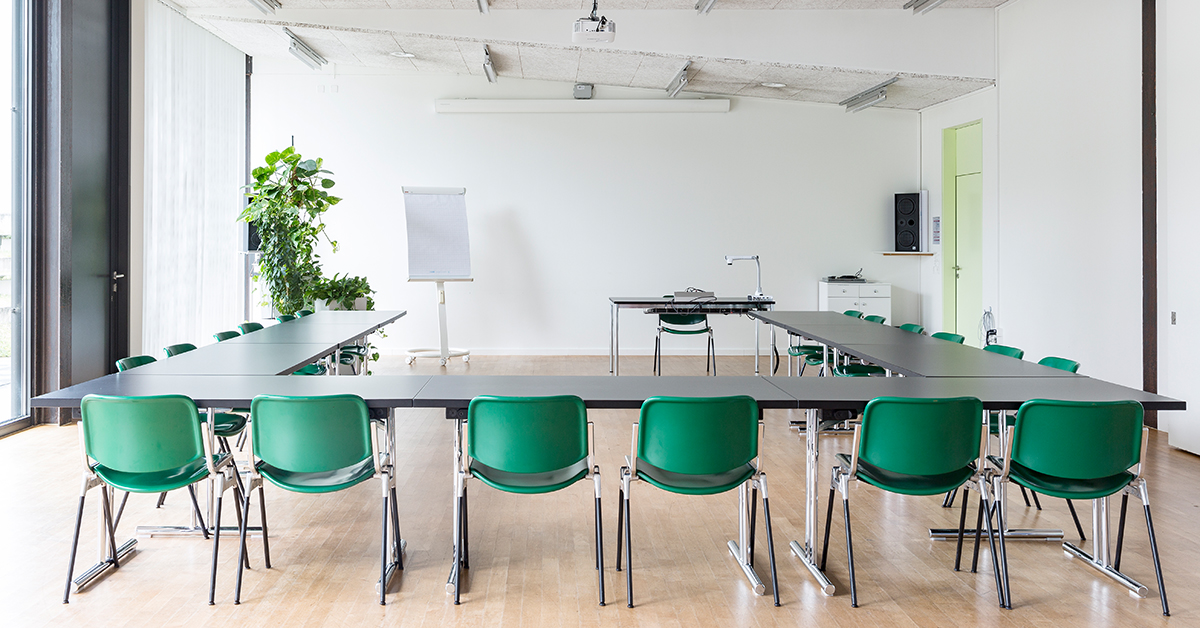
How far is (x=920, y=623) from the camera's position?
8.48 feet

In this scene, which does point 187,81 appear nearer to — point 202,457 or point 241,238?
point 241,238

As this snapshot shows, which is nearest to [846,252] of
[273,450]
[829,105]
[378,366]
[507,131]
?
[829,105]

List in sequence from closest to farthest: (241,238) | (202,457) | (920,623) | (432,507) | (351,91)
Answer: (920,623) → (202,457) → (432,507) → (241,238) → (351,91)

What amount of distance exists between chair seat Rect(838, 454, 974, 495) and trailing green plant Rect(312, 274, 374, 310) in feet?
20.5

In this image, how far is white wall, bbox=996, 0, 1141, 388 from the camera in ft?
18.9

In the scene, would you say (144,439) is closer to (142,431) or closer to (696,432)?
(142,431)

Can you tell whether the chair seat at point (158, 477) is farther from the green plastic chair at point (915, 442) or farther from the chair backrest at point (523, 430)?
the green plastic chair at point (915, 442)

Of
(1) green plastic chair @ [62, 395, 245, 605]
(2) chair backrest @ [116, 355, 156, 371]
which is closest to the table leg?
(1) green plastic chair @ [62, 395, 245, 605]

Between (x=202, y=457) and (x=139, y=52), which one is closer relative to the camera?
(x=202, y=457)

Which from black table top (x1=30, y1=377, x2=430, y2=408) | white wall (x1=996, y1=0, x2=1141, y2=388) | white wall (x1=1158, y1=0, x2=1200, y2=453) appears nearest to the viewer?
black table top (x1=30, y1=377, x2=430, y2=408)

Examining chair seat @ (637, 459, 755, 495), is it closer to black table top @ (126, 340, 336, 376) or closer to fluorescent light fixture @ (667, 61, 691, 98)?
black table top @ (126, 340, 336, 376)

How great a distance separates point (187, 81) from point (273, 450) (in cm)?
575

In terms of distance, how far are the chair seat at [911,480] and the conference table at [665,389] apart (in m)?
0.20

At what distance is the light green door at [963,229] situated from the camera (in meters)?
8.52
